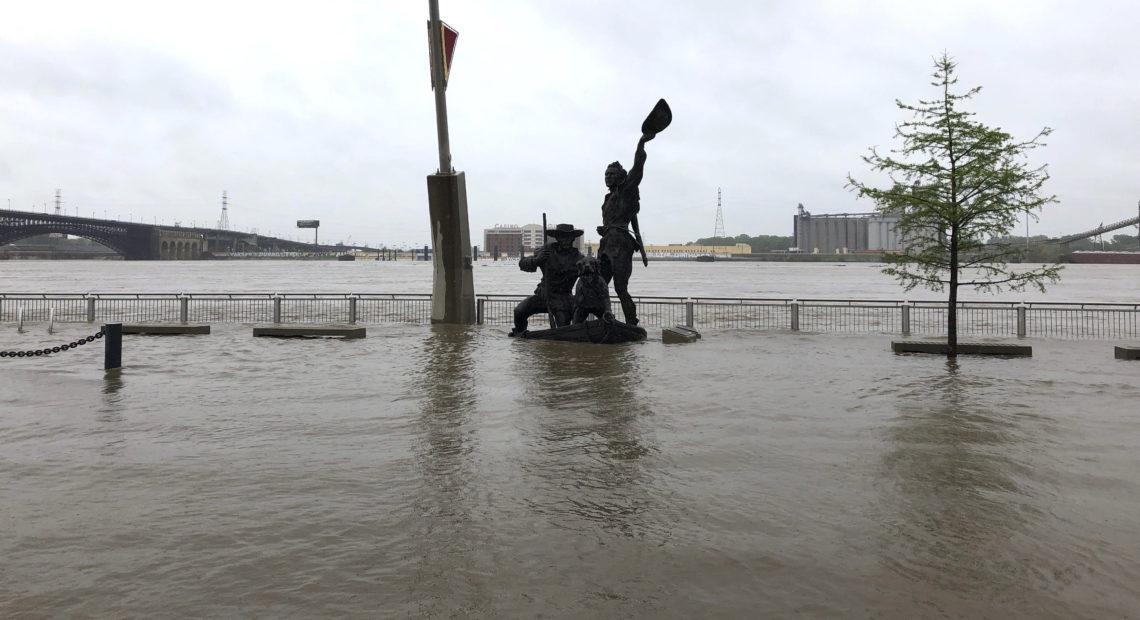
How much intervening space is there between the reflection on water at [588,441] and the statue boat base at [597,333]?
2899 millimetres

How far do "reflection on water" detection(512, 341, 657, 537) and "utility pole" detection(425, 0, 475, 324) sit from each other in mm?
8224

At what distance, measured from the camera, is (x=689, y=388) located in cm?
1136

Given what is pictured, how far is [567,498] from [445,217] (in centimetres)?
1714

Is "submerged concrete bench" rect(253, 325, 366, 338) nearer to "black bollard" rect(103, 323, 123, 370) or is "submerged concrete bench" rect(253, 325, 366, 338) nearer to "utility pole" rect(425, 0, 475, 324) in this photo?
"utility pole" rect(425, 0, 475, 324)

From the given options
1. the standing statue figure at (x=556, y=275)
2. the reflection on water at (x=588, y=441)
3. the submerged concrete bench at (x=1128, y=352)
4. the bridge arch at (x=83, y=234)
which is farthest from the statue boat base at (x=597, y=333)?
the bridge arch at (x=83, y=234)

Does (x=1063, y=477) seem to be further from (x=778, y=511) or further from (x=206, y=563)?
(x=206, y=563)

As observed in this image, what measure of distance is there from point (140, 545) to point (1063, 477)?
276 inches

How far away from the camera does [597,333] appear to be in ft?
57.6

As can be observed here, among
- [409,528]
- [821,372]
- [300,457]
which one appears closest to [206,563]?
[409,528]

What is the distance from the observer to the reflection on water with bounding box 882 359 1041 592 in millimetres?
4641

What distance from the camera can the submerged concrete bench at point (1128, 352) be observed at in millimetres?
15141

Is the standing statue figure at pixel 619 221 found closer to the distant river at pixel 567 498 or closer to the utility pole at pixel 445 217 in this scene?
the utility pole at pixel 445 217

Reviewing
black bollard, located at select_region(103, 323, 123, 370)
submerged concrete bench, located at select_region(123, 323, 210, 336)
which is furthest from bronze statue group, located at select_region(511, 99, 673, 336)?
submerged concrete bench, located at select_region(123, 323, 210, 336)

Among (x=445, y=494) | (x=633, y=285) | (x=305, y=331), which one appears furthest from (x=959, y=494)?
(x=633, y=285)
